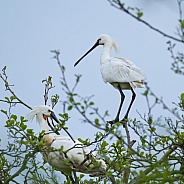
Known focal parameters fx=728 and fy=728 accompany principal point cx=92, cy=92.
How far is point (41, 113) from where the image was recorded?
28.1 ft

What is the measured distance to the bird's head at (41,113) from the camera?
846cm

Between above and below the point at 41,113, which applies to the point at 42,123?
below

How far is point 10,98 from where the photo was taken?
7.25 meters

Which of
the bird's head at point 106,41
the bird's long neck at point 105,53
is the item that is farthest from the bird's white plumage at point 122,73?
the bird's head at point 106,41

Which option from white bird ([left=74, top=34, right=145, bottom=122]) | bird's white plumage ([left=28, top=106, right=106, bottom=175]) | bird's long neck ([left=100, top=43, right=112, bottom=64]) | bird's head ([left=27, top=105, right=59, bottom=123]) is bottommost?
bird's white plumage ([left=28, top=106, right=106, bottom=175])

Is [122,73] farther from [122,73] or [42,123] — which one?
[42,123]

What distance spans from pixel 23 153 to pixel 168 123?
1076 mm

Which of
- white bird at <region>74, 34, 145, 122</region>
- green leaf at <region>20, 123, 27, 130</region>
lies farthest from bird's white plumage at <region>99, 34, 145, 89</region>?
green leaf at <region>20, 123, 27, 130</region>

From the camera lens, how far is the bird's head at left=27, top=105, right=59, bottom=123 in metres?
8.46

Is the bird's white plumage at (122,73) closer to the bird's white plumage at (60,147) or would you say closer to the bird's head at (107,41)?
the bird's head at (107,41)

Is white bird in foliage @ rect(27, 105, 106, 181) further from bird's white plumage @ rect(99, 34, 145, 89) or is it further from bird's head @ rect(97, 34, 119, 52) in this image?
bird's head @ rect(97, 34, 119, 52)

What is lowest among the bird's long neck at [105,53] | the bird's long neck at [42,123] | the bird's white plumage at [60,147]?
the bird's white plumage at [60,147]

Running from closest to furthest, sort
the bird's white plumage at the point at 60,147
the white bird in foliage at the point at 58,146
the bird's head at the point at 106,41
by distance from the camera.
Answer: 1. the bird's white plumage at the point at 60,147
2. the white bird in foliage at the point at 58,146
3. the bird's head at the point at 106,41

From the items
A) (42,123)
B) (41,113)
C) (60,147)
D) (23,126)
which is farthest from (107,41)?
(23,126)
